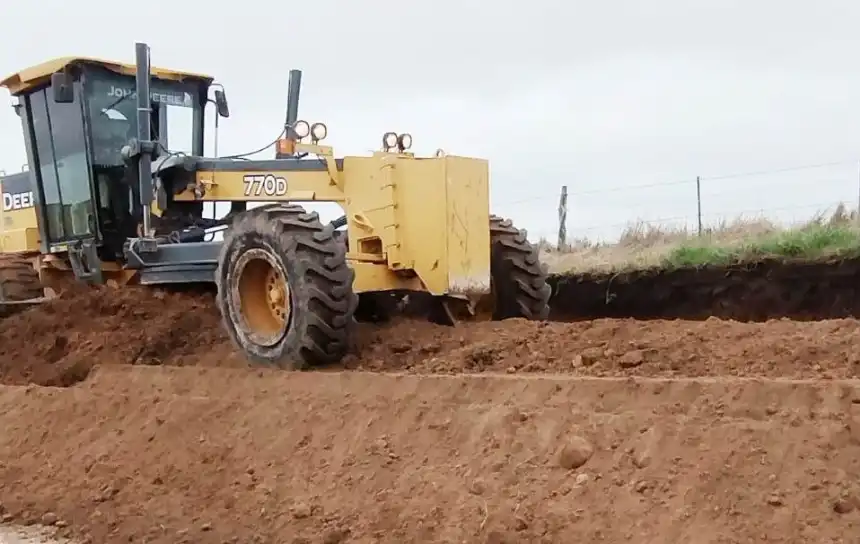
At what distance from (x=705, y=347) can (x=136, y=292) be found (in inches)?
199

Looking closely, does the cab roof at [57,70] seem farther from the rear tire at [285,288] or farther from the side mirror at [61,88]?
the rear tire at [285,288]

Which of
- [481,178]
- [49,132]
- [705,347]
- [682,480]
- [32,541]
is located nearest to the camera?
[682,480]

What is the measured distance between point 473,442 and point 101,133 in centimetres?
594

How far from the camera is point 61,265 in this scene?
973 centimetres

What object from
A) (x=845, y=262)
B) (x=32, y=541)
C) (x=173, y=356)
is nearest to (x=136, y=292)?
(x=173, y=356)

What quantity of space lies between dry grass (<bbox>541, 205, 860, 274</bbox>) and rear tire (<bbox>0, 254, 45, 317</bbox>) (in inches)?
255

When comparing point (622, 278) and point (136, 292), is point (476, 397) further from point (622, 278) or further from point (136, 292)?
point (622, 278)

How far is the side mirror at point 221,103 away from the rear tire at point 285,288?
9.23ft

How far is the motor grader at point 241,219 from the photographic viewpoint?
6801 mm

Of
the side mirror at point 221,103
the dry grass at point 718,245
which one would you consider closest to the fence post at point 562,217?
the dry grass at point 718,245

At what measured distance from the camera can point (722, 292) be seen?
37.8 ft

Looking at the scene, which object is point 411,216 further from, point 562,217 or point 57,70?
point 562,217

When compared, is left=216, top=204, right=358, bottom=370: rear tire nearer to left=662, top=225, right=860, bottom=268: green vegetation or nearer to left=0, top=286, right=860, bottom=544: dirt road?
left=0, top=286, right=860, bottom=544: dirt road

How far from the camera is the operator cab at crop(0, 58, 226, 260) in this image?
30.2 ft
